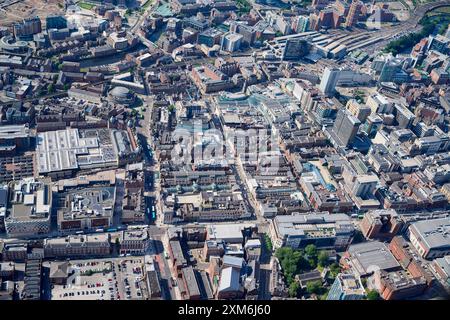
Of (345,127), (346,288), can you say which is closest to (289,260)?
(346,288)

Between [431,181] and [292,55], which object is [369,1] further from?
[431,181]

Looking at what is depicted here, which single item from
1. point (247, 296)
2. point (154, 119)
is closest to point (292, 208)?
point (247, 296)

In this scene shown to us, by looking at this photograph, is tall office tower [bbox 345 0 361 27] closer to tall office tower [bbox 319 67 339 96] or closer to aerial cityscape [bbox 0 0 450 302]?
aerial cityscape [bbox 0 0 450 302]

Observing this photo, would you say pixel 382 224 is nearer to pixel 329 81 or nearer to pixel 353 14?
pixel 329 81

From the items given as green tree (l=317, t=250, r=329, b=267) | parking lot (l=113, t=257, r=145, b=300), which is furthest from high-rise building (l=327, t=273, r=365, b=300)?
parking lot (l=113, t=257, r=145, b=300)

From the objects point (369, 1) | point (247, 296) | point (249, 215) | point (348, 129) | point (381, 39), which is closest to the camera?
point (247, 296)

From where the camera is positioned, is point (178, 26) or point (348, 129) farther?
point (178, 26)

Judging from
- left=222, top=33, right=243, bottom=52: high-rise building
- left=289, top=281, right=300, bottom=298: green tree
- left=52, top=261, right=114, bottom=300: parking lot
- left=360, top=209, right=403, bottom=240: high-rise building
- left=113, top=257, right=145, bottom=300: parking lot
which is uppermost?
left=222, top=33, right=243, bottom=52: high-rise building
